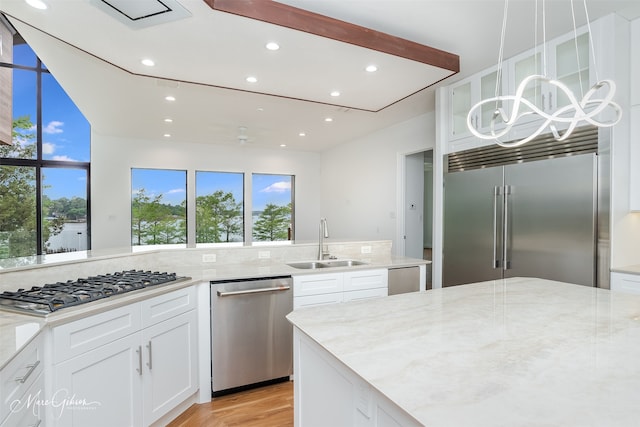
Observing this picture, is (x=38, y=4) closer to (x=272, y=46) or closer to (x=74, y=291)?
(x=272, y=46)

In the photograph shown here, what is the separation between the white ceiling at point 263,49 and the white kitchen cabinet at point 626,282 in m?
1.79

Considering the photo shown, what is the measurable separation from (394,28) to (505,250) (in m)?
2.03

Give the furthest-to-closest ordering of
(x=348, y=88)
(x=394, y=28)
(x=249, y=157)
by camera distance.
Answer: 1. (x=249, y=157)
2. (x=348, y=88)
3. (x=394, y=28)

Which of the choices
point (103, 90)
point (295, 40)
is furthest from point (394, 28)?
point (103, 90)

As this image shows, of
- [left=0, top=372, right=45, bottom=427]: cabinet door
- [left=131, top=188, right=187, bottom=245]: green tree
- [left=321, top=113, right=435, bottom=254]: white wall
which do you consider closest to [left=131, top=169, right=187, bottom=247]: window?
[left=131, top=188, right=187, bottom=245]: green tree

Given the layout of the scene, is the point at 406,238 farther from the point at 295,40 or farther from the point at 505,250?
the point at 295,40

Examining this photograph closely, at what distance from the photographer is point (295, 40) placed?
229 centimetres

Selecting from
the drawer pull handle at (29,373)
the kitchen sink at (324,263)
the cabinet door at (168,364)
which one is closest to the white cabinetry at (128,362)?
the cabinet door at (168,364)

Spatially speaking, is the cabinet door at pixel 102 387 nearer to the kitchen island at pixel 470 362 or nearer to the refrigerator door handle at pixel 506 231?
the kitchen island at pixel 470 362

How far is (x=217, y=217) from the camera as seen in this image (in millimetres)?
7070

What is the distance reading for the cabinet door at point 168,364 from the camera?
72.4 inches

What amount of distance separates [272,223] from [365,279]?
199 inches

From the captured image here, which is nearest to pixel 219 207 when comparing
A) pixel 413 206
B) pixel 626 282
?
pixel 413 206

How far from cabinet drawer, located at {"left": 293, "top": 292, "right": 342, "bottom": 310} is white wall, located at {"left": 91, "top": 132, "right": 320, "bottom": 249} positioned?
487 cm
